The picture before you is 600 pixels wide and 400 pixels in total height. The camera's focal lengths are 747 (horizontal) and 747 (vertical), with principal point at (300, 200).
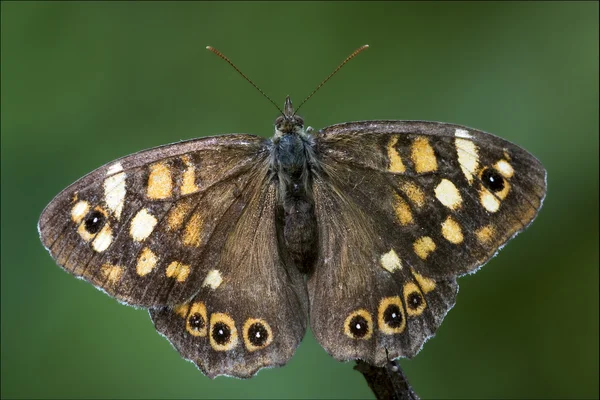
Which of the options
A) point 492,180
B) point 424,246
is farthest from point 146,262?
point 492,180

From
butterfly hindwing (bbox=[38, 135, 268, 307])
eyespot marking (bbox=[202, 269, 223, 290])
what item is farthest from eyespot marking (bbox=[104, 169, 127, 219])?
eyespot marking (bbox=[202, 269, 223, 290])

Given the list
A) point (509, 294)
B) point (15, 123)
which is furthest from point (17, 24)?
point (509, 294)

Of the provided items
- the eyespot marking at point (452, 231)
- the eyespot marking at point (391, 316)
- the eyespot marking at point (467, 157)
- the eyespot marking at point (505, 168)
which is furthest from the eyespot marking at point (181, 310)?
the eyespot marking at point (505, 168)

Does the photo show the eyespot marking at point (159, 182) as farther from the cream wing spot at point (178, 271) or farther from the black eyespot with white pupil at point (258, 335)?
the black eyespot with white pupil at point (258, 335)

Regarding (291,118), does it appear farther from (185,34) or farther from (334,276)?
(185,34)

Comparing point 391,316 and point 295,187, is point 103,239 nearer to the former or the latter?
point 295,187
